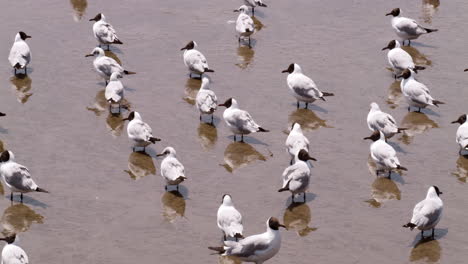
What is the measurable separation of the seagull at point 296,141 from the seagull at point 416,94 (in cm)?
431

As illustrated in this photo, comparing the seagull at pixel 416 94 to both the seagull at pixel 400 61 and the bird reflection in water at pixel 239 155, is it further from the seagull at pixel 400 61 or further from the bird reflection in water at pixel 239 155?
the bird reflection in water at pixel 239 155

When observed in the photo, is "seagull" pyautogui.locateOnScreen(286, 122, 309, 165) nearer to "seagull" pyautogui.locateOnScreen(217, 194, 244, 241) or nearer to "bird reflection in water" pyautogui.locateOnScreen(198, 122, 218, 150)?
"bird reflection in water" pyautogui.locateOnScreen(198, 122, 218, 150)

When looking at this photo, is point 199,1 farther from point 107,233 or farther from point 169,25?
point 107,233

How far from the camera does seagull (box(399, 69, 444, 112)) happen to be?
27.0 meters

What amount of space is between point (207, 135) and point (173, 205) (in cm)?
410

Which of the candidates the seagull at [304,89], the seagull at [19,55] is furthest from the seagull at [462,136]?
the seagull at [19,55]

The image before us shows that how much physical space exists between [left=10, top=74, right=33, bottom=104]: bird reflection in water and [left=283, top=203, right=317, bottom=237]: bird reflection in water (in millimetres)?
9776

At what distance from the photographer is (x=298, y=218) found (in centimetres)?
2197

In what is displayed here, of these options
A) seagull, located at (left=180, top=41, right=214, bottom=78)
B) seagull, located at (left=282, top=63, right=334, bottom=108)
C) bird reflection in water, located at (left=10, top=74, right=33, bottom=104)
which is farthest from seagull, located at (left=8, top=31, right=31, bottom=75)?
seagull, located at (left=282, top=63, right=334, bottom=108)

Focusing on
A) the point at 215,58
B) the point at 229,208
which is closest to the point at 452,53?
the point at 215,58

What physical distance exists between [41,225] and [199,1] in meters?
16.4

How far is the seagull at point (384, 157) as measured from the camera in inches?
915

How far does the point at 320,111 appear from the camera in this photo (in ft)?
90.6

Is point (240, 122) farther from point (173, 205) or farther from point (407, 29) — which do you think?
point (407, 29)
